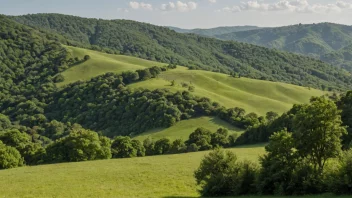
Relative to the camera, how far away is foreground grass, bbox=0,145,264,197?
42.2m

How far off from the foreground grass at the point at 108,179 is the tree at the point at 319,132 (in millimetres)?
13050

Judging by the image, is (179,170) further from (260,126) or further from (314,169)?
(260,126)

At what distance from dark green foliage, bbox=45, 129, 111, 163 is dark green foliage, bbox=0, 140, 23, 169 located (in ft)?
24.2

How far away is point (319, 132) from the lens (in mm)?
35781

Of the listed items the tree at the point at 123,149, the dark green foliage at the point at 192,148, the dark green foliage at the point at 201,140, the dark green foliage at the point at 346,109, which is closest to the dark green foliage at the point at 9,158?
the tree at the point at 123,149

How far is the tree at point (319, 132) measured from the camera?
3572 centimetres

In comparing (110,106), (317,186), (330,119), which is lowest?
(110,106)

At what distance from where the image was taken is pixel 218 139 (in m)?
94.8


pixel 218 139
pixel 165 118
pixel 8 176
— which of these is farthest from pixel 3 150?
pixel 165 118

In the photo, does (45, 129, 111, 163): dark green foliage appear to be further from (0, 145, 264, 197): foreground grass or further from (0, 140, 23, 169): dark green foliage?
(0, 145, 264, 197): foreground grass

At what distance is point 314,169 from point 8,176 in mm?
43818

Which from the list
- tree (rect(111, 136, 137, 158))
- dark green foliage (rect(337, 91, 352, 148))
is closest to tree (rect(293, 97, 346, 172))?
dark green foliage (rect(337, 91, 352, 148))

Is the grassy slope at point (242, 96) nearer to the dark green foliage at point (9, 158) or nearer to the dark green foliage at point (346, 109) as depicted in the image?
the dark green foliage at point (346, 109)

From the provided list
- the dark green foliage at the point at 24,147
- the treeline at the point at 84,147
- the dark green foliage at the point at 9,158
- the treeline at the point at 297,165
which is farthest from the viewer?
the dark green foliage at the point at 24,147
